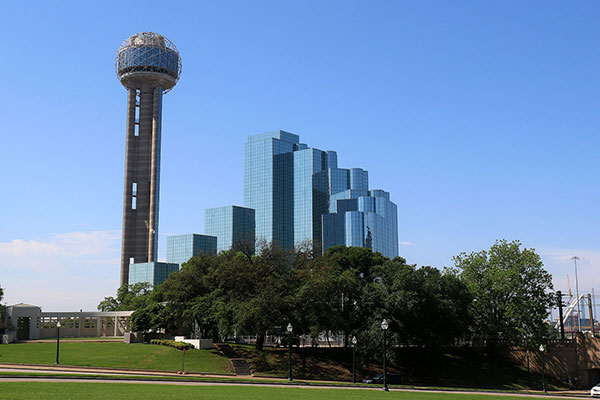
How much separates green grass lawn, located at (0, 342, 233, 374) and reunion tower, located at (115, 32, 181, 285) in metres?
106

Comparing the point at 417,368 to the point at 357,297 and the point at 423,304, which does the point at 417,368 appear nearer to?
the point at 423,304

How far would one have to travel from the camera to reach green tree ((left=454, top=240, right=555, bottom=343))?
6988 cm

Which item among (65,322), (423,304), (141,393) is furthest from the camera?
(65,322)

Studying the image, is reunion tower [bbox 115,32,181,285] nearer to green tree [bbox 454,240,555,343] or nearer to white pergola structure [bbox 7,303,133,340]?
white pergola structure [bbox 7,303,133,340]

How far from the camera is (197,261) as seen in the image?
229ft

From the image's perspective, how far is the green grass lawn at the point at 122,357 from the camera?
54.8m

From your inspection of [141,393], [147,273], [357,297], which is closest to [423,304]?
[357,297]

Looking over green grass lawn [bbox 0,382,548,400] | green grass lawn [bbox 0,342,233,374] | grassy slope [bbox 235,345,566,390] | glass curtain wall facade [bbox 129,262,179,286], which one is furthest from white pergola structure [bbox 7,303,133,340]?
glass curtain wall facade [bbox 129,262,179,286]

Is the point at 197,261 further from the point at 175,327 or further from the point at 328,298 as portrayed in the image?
the point at 328,298

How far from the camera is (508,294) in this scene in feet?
236

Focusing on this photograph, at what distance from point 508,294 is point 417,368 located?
15835 millimetres

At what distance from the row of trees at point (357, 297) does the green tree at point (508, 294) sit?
13 centimetres

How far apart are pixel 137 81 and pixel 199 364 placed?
135555mm

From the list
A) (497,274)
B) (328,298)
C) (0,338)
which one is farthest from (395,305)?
(0,338)
